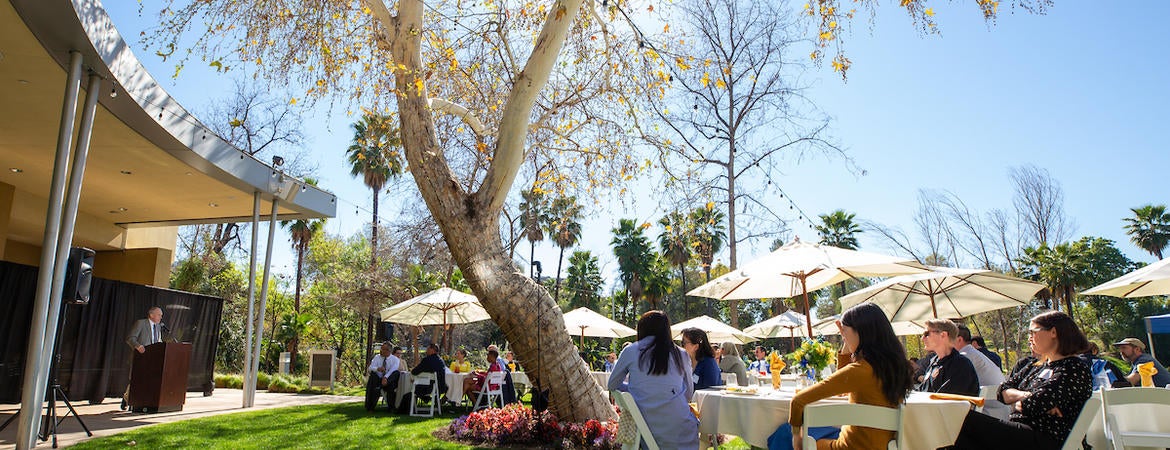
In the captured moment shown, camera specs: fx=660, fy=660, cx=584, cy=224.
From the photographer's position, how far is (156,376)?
380 inches

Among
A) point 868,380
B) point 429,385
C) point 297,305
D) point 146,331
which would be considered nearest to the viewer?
point 868,380

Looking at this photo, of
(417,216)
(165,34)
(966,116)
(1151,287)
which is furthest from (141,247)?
(966,116)

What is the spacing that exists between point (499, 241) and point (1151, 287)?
7.21 meters

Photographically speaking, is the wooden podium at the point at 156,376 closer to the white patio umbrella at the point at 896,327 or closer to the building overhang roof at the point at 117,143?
the building overhang roof at the point at 117,143

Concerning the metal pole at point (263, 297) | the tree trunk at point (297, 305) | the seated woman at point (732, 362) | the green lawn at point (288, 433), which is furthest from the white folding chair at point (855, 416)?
the tree trunk at point (297, 305)

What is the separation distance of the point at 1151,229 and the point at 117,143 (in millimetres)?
43249

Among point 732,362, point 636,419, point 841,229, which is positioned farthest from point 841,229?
point 636,419

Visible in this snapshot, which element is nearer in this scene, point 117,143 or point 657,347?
point 657,347

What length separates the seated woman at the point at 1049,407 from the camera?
3.71 m

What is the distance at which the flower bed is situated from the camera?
6578mm

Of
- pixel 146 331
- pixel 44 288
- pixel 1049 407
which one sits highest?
pixel 44 288

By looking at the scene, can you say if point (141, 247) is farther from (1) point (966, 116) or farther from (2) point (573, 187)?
(1) point (966, 116)

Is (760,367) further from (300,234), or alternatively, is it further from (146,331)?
(300,234)

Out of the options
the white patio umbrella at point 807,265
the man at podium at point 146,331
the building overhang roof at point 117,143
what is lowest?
the man at podium at point 146,331
